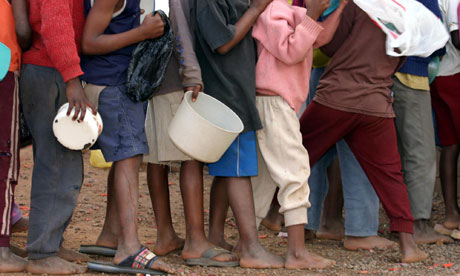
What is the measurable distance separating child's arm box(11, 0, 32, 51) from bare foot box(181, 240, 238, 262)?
1400mm

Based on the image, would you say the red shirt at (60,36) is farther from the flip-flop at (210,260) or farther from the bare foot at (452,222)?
the bare foot at (452,222)

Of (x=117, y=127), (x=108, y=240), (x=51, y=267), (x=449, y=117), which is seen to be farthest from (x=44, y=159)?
(x=449, y=117)

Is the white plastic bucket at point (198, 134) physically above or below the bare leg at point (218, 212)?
above

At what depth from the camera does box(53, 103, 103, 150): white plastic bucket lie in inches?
141

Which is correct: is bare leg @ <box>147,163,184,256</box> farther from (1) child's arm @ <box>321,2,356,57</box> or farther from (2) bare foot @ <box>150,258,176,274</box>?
(1) child's arm @ <box>321,2,356,57</box>

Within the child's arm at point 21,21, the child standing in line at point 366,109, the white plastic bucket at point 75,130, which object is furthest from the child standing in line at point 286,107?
the child's arm at point 21,21

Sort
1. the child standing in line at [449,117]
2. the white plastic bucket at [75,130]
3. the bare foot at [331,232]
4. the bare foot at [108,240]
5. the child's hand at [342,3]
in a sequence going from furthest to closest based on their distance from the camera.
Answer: the child standing in line at [449,117], the bare foot at [331,232], the bare foot at [108,240], the child's hand at [342,3], the white plastic bucket at [75,130]

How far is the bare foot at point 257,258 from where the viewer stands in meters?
4.05

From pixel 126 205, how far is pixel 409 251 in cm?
169

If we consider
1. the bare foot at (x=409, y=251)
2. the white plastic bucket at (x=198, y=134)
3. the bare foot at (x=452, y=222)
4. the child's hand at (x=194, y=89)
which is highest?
the child's hand at (x=194, y=89)

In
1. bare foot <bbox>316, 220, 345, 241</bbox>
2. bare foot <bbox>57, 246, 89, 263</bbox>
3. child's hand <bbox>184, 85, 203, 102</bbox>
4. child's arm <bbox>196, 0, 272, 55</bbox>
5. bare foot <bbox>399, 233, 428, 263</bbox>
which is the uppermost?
child's arm <bbox>196, 0, 272, 55</bbox>

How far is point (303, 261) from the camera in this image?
13.5ft

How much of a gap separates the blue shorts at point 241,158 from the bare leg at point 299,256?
1.29ft

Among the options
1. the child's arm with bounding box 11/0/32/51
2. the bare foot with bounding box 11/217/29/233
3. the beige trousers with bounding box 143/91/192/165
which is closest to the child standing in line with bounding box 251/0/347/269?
the beige trousers with bounding box 143/91/192/165
